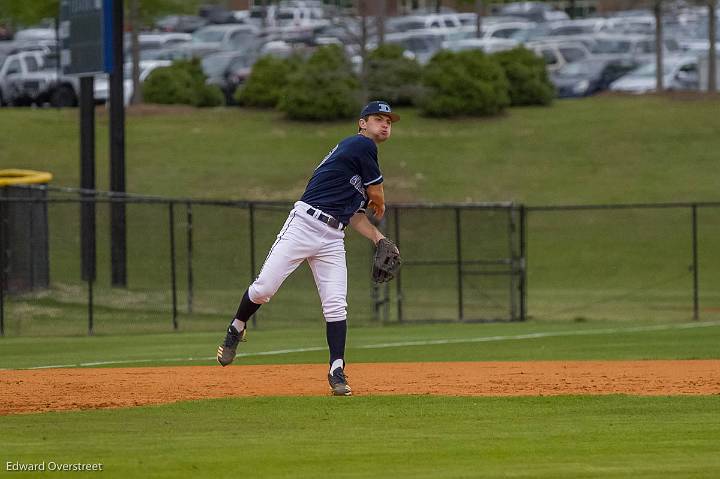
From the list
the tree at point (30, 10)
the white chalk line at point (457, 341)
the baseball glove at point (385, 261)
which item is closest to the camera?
the baseball glove at point (385, 261)

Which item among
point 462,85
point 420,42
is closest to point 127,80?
point 462,85

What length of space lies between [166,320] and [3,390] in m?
11.2

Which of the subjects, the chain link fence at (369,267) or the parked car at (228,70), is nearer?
the chain link fence at (369,267)

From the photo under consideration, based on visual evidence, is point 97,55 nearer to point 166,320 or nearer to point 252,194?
point 166,320

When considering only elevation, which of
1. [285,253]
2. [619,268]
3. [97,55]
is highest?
[97,55]

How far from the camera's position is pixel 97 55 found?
80.5 ft

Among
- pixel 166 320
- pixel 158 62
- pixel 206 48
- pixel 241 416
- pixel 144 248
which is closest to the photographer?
pixel 241 416

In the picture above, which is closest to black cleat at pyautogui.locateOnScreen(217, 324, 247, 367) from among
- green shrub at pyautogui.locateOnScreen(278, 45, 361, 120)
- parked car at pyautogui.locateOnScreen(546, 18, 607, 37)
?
green shrub at pyautogui.locateOnScreen(278, 45, 361, 120)

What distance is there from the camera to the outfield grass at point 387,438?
23.0ft

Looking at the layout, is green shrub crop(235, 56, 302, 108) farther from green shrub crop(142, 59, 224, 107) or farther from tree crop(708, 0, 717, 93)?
tree crop(708, 0, 717, 93)

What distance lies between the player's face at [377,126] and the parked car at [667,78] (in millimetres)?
36747

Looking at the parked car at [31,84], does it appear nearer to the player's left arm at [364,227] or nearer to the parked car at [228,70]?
the parked car at [228,70]

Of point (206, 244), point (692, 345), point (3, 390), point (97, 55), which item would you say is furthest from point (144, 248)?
point (3, 390)

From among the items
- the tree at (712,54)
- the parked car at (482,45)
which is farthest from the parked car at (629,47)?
the tree at (712,54)
